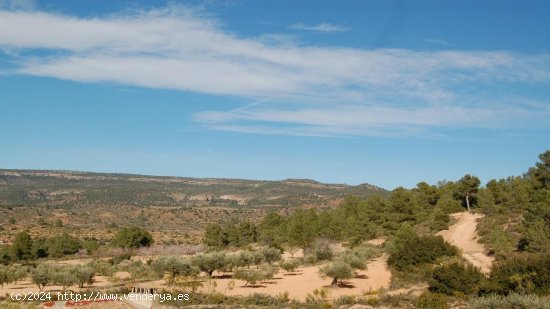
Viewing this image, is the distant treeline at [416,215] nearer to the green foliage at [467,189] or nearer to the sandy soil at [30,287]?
the green foliage at [467,189]

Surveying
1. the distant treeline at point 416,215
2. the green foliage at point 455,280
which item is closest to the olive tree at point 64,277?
the green foliage at point 455,280

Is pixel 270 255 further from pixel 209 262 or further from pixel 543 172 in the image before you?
pixel 543 172

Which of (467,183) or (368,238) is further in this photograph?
(467,183)

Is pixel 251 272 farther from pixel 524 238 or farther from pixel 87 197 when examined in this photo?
pixel 87 197

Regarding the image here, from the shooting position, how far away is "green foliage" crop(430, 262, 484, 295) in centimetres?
2767

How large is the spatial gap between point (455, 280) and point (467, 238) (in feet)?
87.6

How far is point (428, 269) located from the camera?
1382 inches

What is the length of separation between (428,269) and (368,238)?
28.1 metres

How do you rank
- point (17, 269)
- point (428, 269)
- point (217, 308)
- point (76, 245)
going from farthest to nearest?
1. point (76, 245)
2. point (17, 269)
3. point (428, 269)
4. point (217, 308)

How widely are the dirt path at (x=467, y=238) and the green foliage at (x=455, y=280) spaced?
8.13 meters

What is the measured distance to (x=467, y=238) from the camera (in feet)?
173

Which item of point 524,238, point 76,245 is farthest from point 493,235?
point 76,245

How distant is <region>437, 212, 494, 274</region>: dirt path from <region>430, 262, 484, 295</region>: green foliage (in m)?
8.13

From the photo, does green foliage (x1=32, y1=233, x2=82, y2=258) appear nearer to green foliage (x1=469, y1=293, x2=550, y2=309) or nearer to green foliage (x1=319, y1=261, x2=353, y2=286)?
green foliage (x1=319, y1=261, x2=353, y2=286)
